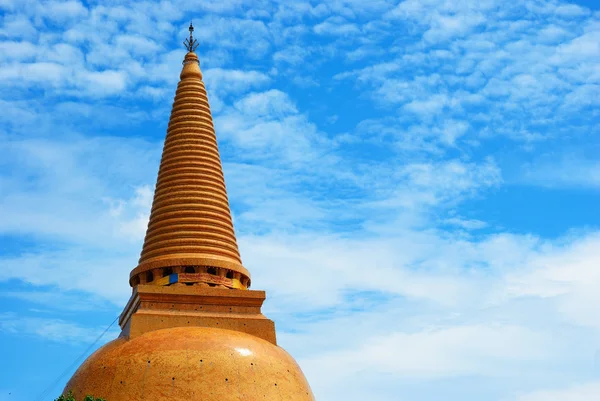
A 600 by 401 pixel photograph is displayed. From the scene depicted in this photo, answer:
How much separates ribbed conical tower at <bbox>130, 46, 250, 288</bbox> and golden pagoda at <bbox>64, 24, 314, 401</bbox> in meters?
0.04

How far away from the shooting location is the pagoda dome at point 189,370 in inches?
1117

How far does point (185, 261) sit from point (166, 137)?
21.8ft

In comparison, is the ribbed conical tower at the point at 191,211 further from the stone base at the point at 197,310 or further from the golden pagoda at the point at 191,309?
the stone base at the point at 197,310

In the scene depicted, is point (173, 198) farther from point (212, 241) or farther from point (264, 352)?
point (264, 352)

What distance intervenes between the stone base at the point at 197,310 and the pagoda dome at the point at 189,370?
79cm

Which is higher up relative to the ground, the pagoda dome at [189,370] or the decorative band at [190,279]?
the decorative band at [190,279]

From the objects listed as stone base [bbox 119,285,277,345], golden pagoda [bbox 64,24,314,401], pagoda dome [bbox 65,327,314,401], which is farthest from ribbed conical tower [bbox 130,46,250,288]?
pagoda dome [bbox 65,327,314,401]

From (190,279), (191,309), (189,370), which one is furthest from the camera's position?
(190,279)

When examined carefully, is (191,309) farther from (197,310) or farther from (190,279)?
(190,279)

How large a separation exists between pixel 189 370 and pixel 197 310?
385cm

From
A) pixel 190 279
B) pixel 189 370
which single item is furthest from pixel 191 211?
pixel 189 370

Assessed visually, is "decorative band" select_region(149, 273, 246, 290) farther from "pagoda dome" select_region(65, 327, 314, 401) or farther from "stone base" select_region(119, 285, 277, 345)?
"pagoda dome" select_region(65, 327, 314, 401)

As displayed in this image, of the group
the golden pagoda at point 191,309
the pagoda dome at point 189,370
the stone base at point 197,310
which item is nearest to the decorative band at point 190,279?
the golden pagoda at point 191,309

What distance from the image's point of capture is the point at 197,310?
3225cm
